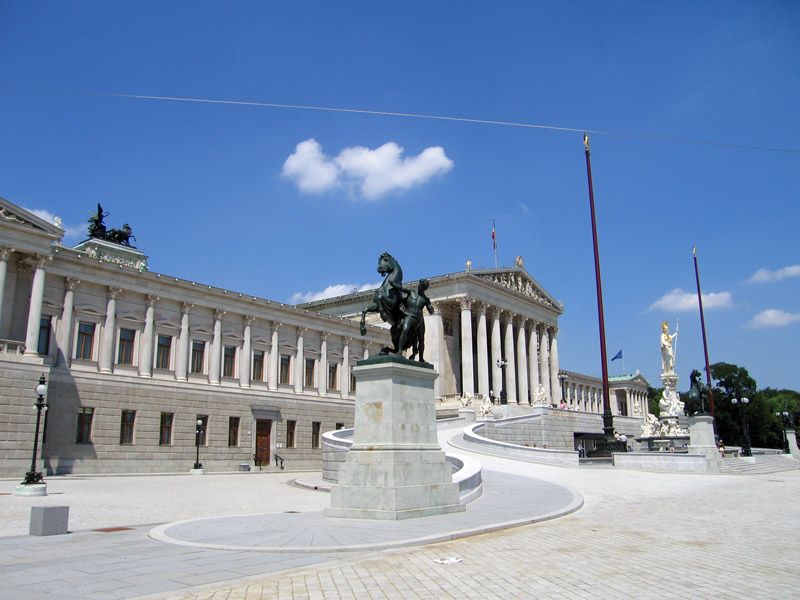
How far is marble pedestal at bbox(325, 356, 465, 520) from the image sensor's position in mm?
14625

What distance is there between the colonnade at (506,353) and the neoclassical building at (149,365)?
148 inches

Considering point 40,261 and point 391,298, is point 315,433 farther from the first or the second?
point 391,298

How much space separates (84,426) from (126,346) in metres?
6.67

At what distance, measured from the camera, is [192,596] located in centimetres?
736

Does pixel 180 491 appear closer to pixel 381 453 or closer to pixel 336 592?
pixel 381 453

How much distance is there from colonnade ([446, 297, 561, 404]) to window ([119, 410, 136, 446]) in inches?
1346

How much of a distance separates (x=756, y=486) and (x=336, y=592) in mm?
23697

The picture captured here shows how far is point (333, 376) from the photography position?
62188mm

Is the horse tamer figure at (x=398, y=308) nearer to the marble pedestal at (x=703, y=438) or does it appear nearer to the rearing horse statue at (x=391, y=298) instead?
the rearing horse statue at (x=391, y=298)

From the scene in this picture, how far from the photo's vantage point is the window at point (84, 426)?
3991 cm

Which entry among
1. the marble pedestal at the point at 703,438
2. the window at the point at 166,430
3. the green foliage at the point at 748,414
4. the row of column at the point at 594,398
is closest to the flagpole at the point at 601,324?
the marble pedestal at the point at 703,438

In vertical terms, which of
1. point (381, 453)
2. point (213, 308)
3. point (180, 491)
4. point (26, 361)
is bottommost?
point (180, 491)

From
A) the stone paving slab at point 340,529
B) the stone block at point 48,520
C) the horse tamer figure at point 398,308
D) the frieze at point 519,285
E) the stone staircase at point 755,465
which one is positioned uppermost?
the frieze at point 519,285

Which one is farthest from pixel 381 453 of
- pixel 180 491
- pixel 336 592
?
pixel 180 491
